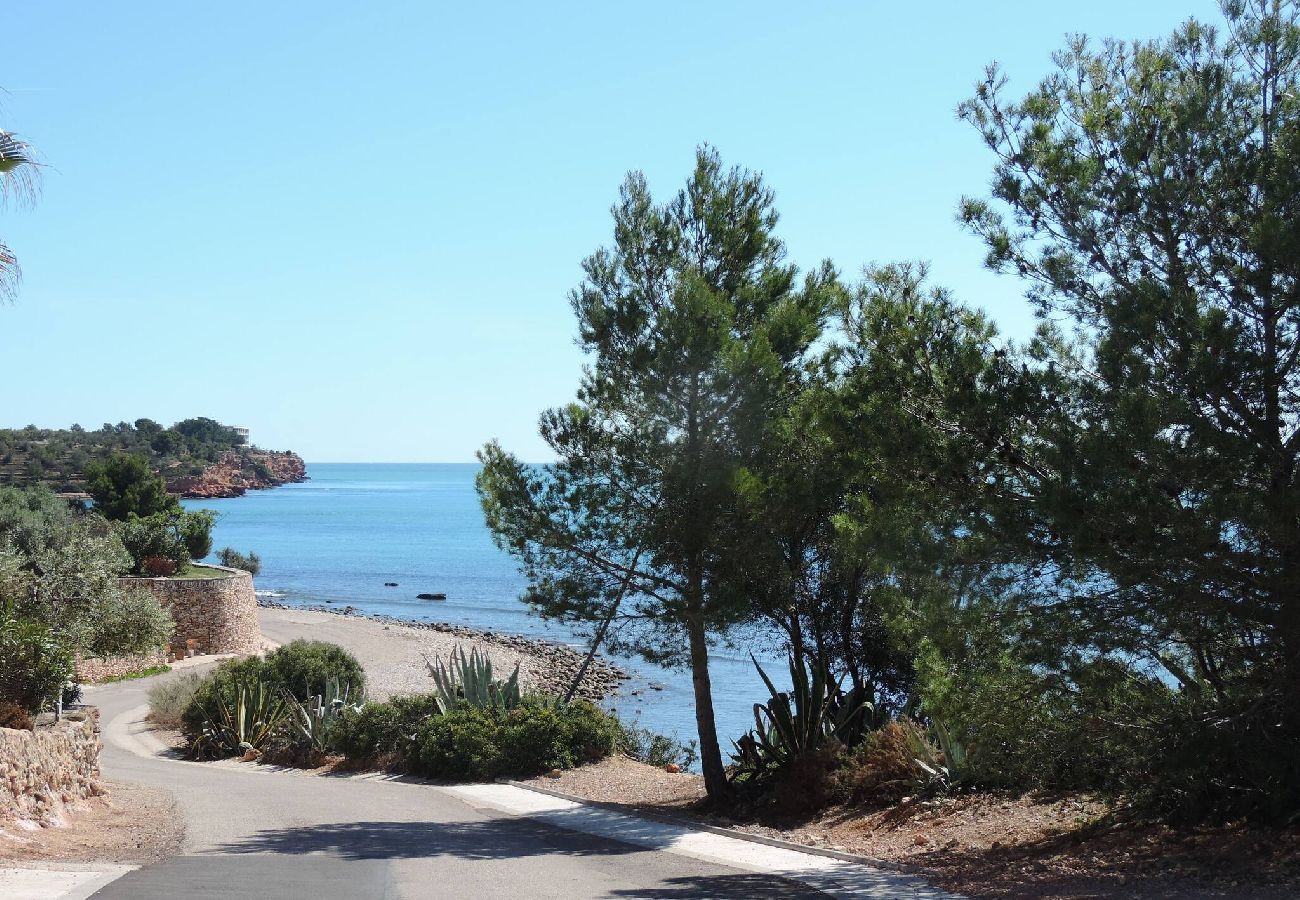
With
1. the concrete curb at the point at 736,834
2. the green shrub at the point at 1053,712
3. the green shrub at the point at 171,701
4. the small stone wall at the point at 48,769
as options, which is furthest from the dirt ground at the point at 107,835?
the green shrub at the point at 171,701

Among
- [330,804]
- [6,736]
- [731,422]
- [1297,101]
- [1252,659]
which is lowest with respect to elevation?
[330,804]

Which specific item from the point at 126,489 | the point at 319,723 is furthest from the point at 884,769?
the point at 126,489

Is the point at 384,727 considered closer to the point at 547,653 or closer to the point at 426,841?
the point at 426,841

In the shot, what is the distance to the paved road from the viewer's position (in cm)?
852

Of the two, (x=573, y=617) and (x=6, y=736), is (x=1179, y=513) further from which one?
(x=6, y=736)

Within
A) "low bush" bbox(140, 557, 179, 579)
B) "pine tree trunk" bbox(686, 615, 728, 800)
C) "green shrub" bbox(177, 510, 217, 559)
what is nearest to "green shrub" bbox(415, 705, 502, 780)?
"pine tree trunk" bbox(686, 615, 728, 800)

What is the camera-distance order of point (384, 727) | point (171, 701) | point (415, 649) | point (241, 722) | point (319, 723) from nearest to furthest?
point (384, 727) → point (319, 723) → point (241, 722) → point (171, 701) → point (415, 649)

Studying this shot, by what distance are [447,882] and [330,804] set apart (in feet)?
18.1

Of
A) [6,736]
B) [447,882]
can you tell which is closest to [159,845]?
[6,736]

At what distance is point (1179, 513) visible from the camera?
7641mm

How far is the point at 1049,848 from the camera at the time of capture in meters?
9.50

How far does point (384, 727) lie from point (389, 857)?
887 centimetres

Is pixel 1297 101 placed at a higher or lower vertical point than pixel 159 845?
higher

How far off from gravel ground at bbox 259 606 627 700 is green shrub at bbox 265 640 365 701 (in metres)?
6.82
